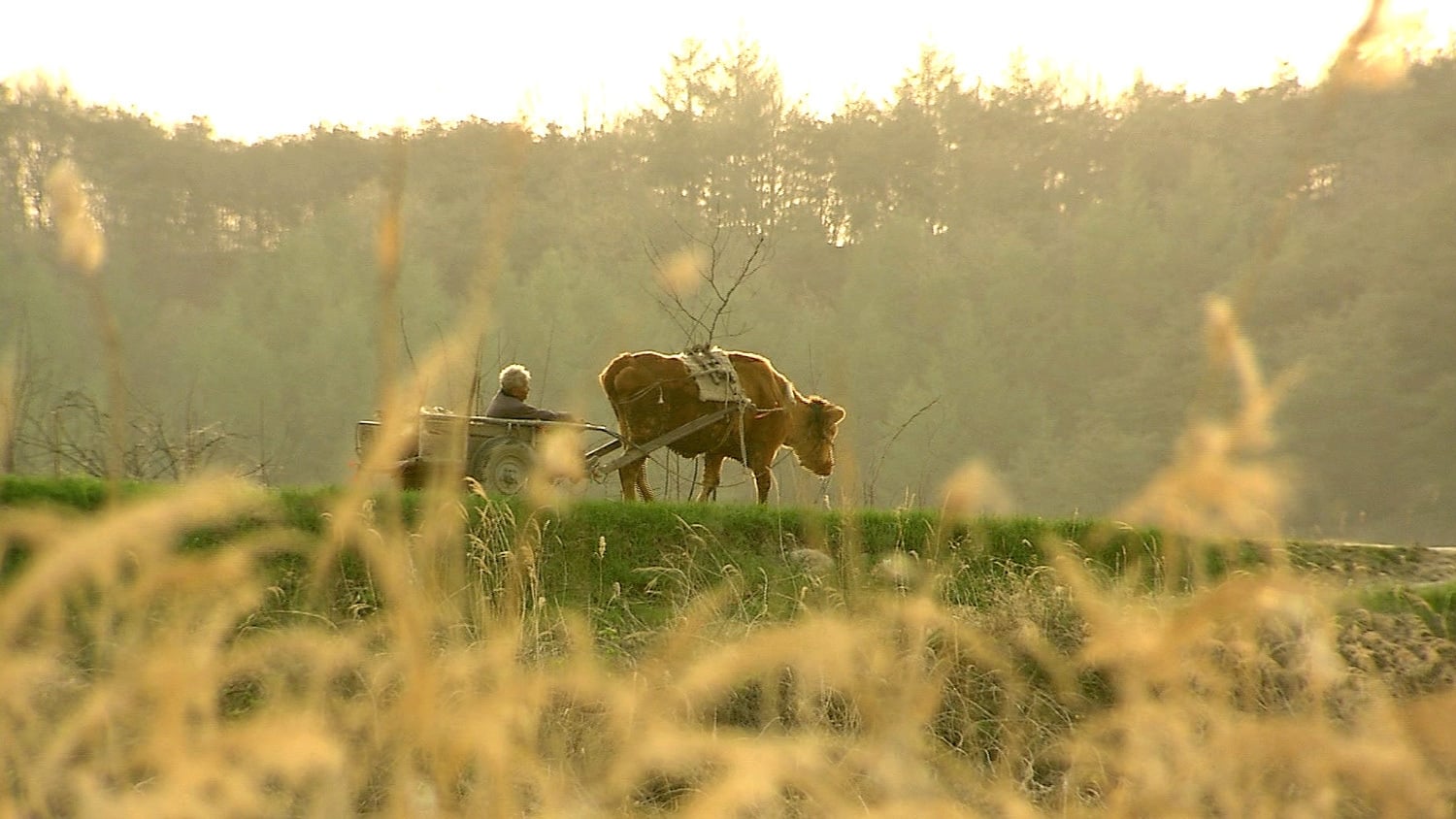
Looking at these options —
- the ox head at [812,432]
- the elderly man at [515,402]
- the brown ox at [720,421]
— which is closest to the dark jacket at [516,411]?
the elderly man at [515,402]

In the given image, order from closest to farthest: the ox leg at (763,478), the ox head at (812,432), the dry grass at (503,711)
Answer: the dry grass at (503,711)
the ox leg at (763,478)
the ox head at (812,432)

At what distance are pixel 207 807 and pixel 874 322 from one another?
30.9 metres

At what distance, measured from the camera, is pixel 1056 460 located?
3036 cm

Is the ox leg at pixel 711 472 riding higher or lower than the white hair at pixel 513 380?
lower

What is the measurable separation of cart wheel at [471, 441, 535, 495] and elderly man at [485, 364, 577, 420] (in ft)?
1.14

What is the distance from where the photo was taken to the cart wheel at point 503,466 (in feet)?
32.3

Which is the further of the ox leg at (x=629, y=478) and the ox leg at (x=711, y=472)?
the ox leg at (x=711, y=472)

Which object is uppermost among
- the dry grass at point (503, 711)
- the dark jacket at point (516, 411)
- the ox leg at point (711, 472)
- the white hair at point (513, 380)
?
the dry grass at point (503, 711)

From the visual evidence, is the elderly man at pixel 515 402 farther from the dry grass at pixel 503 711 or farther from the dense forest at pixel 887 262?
the dense forest at pixel 887 262

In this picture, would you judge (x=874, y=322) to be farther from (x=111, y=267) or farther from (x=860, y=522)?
(x=860, y=522)

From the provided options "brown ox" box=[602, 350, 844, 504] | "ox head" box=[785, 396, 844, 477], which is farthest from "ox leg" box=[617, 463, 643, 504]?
"ox head" box=[785, 396, 844, 477]

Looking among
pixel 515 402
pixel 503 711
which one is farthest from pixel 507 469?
pixel 503 711

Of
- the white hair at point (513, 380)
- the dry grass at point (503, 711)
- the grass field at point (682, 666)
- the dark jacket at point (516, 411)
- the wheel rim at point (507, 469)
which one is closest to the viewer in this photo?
the dry grass at point (503, 711)

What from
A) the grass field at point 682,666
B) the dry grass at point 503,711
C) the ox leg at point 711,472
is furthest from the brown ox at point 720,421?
the dry grass at point 503,711
